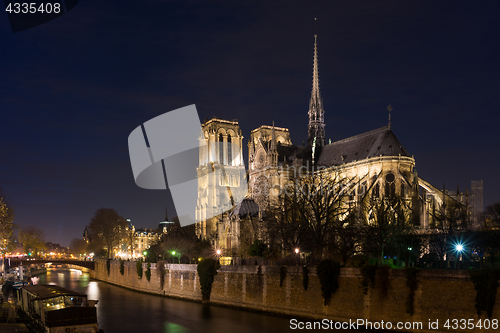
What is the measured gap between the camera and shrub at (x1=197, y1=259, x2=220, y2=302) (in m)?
35.2

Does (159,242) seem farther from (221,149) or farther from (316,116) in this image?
(316,116)

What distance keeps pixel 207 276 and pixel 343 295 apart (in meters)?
12.8

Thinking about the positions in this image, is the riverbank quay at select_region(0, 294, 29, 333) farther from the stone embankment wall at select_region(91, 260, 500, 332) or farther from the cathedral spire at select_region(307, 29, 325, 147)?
the cathedral spire at select_region(307, 29, 325, 147)

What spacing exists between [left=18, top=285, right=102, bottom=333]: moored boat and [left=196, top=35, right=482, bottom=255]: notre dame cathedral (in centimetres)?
2286

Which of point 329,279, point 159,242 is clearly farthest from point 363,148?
point 329,279

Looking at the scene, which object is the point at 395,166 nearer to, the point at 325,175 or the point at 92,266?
the point at 325,175

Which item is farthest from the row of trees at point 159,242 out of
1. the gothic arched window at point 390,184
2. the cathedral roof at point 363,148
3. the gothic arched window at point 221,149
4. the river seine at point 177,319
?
the gothic arched window at point 390,184

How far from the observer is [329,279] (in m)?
25.9

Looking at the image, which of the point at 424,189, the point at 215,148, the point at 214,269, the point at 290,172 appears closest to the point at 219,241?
the point at 290,172

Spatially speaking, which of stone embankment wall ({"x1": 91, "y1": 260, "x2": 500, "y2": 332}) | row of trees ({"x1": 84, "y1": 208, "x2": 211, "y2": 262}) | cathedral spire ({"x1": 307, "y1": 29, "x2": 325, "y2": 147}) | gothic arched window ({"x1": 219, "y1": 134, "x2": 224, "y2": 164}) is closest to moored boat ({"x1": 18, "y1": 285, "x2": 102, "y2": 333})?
stone embankment wall ({"x1": 91, "y1": 260, "x2": 500, "y2": 332})

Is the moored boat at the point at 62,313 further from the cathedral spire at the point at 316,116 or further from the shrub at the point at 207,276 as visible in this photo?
the cathedral spire at the point at 316,116

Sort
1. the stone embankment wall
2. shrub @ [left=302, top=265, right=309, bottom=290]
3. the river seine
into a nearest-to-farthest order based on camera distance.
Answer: the stone embankment wall, the river seine, shrub @ [left=302, top=265, right=309, bottom=290]

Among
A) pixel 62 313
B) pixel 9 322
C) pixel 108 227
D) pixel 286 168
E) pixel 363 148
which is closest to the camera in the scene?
pixel 62 313

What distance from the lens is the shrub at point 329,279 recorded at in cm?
2578
